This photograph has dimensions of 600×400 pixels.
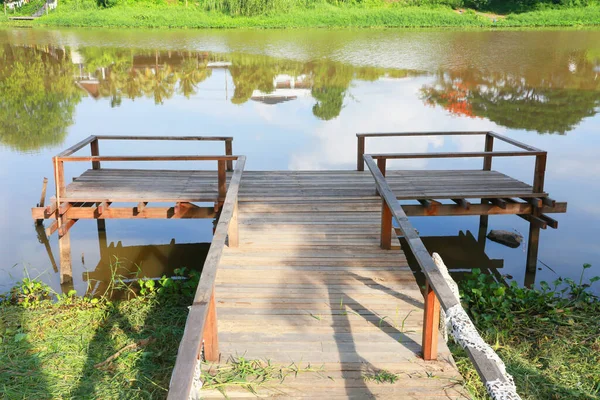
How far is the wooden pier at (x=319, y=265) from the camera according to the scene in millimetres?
4253

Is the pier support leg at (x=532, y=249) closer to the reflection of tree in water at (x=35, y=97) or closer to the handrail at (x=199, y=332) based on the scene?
the handrail at (x=199, y=332)

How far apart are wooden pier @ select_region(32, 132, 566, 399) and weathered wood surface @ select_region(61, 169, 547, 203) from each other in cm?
3

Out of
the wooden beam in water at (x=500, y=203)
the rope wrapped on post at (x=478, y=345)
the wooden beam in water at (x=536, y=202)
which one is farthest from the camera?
the wooden beam in water at (x=500, y=203)

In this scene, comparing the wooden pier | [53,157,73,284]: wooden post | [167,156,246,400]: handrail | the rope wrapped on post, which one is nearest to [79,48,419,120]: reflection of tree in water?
the wooden pier

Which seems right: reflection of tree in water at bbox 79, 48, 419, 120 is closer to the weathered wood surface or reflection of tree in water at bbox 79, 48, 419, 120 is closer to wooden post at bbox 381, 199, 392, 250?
the weathered wood surface

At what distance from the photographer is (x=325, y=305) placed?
5371mm

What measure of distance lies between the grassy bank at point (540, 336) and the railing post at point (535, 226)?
111 cm

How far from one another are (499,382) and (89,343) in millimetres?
4246

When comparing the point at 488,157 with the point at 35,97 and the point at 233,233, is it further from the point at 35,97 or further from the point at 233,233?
the point at 35,97

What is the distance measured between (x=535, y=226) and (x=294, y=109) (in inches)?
511

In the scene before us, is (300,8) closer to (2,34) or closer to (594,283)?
(2,34)

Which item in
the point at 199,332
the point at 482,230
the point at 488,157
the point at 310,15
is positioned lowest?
the point at 482,230

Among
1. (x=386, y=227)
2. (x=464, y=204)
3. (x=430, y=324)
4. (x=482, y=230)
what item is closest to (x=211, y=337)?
(x=430, y=324)

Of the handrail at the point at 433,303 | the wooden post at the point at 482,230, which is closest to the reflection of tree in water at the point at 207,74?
the wooden post at the point at 482,230
